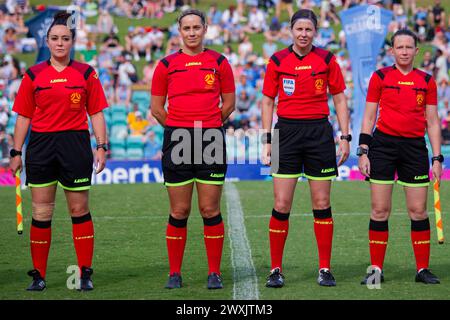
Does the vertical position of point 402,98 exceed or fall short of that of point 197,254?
it exceeds it

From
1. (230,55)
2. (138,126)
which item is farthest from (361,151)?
(230,55)

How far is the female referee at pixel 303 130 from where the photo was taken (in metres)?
7.80

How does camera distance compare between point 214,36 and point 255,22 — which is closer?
point 214,36

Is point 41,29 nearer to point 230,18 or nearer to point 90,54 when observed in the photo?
point 90,54

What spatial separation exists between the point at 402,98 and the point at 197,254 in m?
2.81

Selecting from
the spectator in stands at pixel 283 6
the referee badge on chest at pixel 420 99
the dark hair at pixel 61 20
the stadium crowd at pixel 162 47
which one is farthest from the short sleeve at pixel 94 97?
the spectator in stands at pixel 283 6

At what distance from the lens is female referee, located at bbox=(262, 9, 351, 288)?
7801 mm

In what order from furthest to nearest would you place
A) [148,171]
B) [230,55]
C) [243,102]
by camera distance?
[230,55] < [243,102] < [148,171]

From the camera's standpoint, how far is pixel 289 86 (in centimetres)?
783

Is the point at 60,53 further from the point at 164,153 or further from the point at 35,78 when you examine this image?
the point at 164,153

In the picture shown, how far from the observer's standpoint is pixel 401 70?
790 centimetres

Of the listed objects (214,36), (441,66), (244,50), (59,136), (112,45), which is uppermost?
(214,36)
